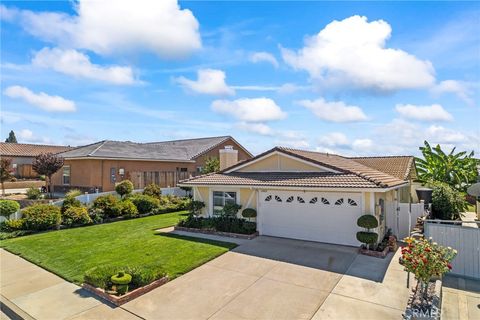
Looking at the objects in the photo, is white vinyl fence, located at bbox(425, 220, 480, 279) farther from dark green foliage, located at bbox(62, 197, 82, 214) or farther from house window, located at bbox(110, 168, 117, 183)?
house window, located at bbox(110, 168, 117, 183)

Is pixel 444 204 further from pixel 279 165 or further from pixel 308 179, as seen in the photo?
pixel 279 165

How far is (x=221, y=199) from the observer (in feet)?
51.6

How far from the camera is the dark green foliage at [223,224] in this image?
45.7ft

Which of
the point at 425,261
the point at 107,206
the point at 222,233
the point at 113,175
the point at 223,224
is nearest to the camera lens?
the point at 425,261

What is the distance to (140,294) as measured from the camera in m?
7.93

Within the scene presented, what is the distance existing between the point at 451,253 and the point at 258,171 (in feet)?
34.0

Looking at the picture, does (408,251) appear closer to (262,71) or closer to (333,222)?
(333,222)

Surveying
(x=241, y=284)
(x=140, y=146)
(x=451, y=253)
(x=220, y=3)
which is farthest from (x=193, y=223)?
(x=140, y=146)

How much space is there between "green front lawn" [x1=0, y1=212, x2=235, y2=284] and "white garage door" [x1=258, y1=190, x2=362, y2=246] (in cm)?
266

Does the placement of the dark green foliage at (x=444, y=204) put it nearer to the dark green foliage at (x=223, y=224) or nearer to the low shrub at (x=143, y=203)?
the dark green foliage at (x=223, y=224)

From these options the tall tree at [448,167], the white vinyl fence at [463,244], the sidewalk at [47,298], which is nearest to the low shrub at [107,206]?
the sidewalk at [47,298]

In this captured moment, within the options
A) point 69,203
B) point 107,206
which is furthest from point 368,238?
point 69,203

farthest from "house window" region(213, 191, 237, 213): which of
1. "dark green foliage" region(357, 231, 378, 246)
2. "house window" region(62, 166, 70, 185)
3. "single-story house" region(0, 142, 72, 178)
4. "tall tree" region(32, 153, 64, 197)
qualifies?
"single-story house" region(0, 142, 72, 178)

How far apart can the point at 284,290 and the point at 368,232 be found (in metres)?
4.88
